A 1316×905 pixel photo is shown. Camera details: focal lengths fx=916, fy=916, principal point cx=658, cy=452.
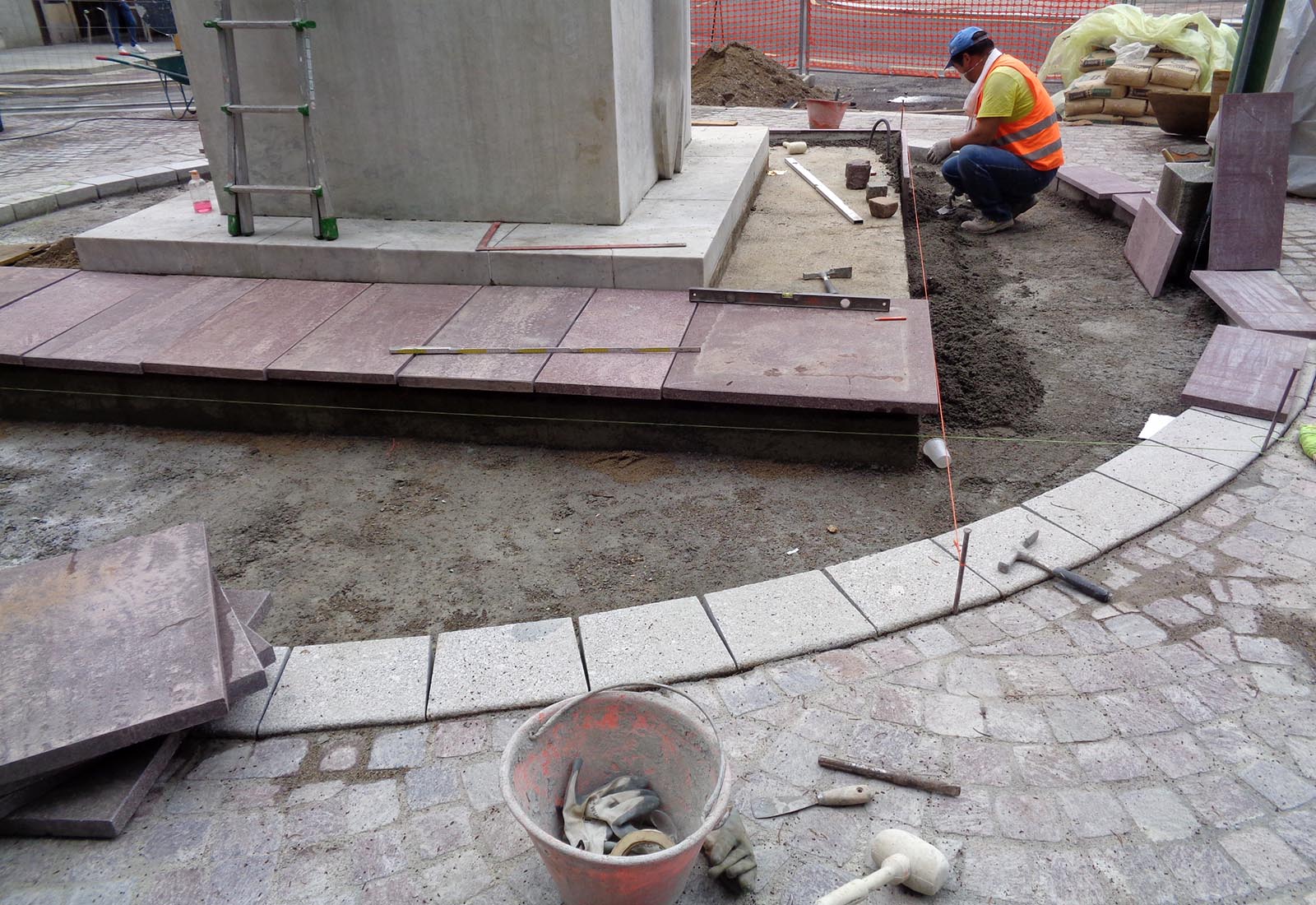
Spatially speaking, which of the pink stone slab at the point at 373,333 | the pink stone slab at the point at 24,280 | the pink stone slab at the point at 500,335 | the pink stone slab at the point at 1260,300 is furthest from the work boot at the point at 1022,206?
the pink stone slab at the point at 24,280

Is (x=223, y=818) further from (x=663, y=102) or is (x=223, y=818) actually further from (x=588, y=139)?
(x=663, y=102)

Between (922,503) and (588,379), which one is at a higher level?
(588,379)

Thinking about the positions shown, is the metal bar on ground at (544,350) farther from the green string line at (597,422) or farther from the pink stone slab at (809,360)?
the green string line at (597,422)

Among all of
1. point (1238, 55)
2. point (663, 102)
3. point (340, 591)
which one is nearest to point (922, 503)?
point (340, 591)

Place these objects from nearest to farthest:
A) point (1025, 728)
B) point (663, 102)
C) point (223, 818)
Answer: point (223, 818)
point (1025, 728)
point (663, 102)

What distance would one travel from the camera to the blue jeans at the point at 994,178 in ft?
22.6

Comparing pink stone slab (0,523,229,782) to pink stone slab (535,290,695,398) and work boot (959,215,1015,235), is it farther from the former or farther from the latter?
work boot (959,215,1015,235)

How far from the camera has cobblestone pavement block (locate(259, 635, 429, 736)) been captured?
2.78m

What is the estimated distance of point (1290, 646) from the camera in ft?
9.60

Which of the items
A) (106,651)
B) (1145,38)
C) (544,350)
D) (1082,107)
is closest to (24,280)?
(544,350)

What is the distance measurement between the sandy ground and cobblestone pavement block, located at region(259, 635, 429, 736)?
0.24 metres

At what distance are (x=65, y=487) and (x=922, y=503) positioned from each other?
12.8 feet

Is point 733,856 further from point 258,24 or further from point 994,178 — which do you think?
point 994,178

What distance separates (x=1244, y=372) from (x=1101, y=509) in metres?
1.54
